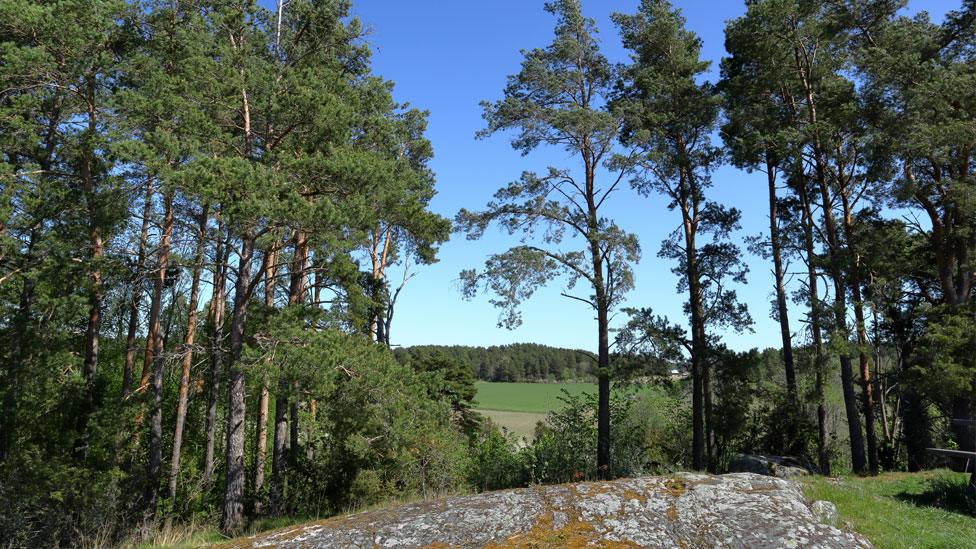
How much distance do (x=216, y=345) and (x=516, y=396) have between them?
60.2 metres

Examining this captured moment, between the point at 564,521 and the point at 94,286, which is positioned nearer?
the point at 564,521

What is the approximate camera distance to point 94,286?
11.8m

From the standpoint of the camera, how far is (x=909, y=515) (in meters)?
6.53

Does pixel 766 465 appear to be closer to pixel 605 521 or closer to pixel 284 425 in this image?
pixel 605 521

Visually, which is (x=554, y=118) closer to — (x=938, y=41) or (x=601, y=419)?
(x=601, y=419)

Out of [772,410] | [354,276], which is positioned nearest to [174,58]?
[354,276]

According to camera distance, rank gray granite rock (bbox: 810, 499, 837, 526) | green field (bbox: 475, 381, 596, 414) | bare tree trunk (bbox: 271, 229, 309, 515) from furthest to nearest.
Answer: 1. green field (bbox: 475, 381, 596, 414)
2. bare tree trunk (bbox: 271, 229, 309, 515)
3. gray granite rock (bbox: 810, 499, 837, 526)

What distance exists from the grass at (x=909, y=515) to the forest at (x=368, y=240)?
504cm

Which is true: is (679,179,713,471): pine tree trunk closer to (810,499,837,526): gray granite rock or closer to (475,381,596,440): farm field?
(810,499,837,526): gray granite rock

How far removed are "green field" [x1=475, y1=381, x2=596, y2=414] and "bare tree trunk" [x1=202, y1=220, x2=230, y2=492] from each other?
37030 millimetres

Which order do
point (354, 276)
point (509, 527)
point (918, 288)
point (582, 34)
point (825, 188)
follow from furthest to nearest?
point (918, 288) → point (582, 34) → point (825, 188) → point (354, 276) → point (509, 527)

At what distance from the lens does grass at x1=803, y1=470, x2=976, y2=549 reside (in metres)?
5.25

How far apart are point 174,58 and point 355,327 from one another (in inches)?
301

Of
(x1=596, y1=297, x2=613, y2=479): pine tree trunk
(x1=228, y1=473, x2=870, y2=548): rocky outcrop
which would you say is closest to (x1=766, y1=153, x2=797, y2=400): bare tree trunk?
(x1=596, y1=297, x2=613, y2=479): pine tree trunk
